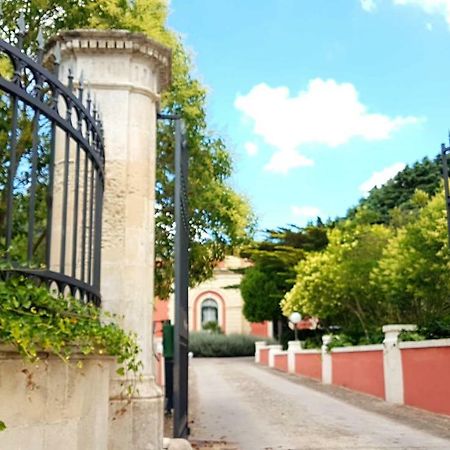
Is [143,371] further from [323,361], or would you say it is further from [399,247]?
[323,361]

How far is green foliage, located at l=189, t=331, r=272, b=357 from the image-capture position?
126 ft

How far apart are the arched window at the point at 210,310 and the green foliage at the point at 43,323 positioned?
4303cm

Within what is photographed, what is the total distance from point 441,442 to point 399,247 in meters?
7.54

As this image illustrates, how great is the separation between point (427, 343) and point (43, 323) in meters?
10.0

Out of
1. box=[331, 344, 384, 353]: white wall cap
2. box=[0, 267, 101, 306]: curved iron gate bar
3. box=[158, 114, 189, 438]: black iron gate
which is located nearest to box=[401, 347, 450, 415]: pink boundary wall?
box=[331, 344, 384, 353]: white wall cap

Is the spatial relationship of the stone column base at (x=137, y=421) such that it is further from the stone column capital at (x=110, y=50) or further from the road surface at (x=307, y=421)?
the road surface at (x=307, y=421)

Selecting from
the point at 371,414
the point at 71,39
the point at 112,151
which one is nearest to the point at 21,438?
the point at 112,151

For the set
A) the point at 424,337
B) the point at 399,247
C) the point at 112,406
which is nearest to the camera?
the point at 112,406

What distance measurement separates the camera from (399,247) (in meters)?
15.5

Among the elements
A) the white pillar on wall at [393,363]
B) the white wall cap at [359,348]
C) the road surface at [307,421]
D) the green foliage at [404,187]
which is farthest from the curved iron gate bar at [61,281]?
the green foliage at [404,187]

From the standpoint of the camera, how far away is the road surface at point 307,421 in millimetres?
8430

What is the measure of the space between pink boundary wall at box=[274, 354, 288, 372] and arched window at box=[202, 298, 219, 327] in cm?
1871

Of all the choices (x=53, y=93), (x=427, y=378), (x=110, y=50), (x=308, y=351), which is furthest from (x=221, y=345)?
(x=53, y=93)

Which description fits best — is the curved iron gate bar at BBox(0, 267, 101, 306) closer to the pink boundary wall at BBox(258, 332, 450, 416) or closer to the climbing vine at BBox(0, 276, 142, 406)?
the climbing vine at BBox(0, 276, 142, 406)
